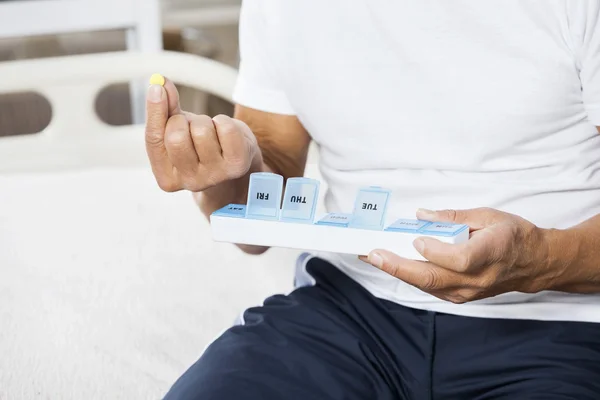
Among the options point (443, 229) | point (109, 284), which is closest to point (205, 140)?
point (443, 229)

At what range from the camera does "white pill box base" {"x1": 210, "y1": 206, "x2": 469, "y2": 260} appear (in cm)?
77

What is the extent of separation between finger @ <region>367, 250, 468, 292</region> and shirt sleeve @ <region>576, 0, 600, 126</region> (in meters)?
0.27

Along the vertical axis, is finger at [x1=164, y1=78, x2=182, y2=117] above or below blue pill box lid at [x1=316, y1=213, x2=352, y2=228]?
above

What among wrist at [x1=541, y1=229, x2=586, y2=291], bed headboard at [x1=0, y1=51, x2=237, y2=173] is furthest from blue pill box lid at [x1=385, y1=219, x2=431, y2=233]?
bed headboard at [x1=0, y1=51, x2=237, y2=173]

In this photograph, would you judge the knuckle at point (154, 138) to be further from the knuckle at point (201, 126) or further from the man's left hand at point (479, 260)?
the man's left hand at point (479, 260)

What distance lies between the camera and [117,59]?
180cm

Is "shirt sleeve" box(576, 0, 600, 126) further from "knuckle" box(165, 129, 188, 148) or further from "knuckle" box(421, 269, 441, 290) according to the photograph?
"knuckle" box(165, 129, 188, 148)

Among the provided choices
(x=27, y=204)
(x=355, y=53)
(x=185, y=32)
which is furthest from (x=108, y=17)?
(x=355, y=53)

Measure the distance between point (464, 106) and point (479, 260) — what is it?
0.84ft

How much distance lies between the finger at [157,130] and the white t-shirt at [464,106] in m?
0.25

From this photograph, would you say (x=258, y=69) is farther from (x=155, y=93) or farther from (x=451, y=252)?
(x=451, y=252)

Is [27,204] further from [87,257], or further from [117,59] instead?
[117,59]

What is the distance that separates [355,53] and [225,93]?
2.74 ft

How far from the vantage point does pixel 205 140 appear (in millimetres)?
836
